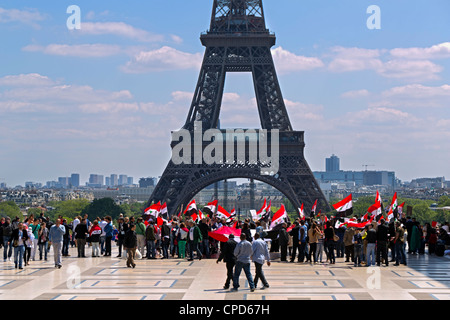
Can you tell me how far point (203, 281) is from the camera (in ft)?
76.8

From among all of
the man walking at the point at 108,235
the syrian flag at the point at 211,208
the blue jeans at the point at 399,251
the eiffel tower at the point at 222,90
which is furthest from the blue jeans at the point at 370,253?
the eiffel tower at the point at 222,90

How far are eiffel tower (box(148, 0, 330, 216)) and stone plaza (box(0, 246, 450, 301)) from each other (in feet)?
165

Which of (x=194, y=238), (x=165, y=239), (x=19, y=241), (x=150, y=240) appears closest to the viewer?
(x=19, y=241)

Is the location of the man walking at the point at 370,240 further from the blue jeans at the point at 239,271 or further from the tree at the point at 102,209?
the tree at the point at 102,209

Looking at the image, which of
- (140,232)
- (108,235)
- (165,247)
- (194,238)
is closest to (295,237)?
(194,238)

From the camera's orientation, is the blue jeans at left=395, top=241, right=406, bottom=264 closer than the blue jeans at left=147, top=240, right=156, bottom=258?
Yes

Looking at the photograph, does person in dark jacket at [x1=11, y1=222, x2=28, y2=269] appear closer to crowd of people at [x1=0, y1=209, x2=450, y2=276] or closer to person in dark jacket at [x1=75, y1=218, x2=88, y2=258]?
crowd of people at [x1=0, y1=209, x2=450, y2=276]

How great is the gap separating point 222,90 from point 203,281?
60.3 metres

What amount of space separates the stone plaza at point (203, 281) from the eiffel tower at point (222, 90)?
5021 cm

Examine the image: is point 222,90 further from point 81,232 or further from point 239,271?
point 239,271

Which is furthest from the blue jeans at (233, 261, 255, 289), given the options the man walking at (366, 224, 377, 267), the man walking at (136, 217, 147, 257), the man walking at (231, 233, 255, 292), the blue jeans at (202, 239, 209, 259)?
the man walking at (136, 217, 147, 257)

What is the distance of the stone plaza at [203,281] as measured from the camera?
20281 millimetres

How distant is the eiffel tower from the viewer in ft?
264
